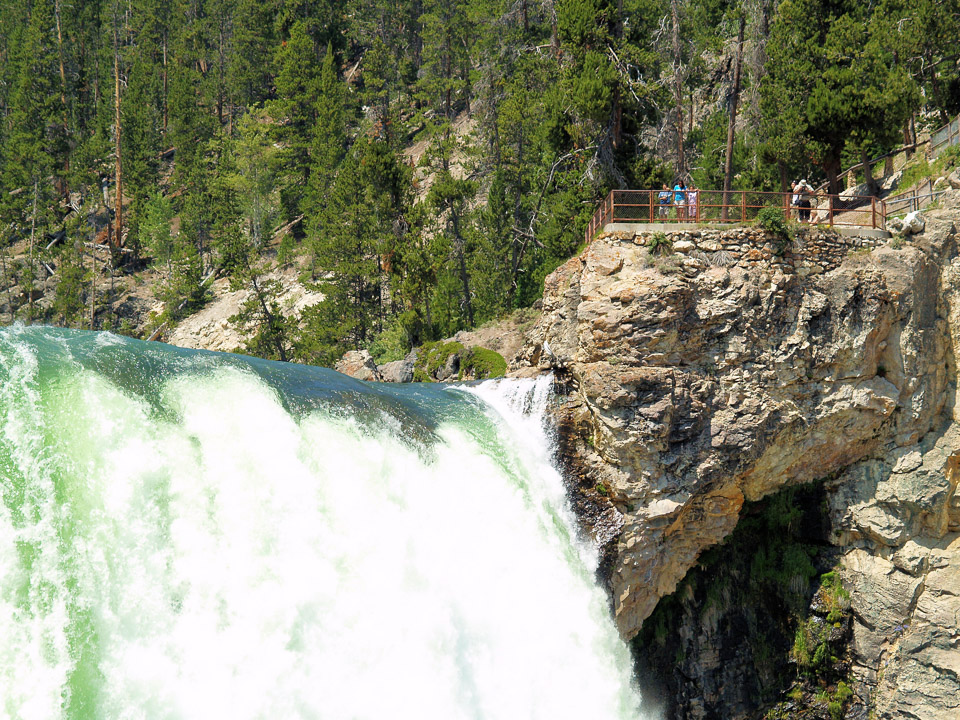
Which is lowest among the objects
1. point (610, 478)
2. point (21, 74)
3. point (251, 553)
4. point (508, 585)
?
point (508, 585)

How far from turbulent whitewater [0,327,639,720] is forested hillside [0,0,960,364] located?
19280 mm

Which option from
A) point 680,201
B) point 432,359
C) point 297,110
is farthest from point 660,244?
point 297,110

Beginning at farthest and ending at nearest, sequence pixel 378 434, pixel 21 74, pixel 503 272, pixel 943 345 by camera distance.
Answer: pixel 21 74 < pixel 503 272 < pixel 943 345 < pixel 378 434

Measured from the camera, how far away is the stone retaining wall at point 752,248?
2030cm

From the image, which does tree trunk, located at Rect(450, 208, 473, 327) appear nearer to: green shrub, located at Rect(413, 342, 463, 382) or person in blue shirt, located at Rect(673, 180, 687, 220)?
green shrub, located at Rect(413, 342, 463, 382)

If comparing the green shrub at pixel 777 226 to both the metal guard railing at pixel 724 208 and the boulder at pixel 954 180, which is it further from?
the boulder at pixel 954 180

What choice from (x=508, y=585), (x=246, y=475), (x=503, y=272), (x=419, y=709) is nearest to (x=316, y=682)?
(x=419, y=709)

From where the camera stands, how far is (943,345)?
21.4m

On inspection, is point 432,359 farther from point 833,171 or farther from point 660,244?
point 833,171

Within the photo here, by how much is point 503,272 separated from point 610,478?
21148 mm

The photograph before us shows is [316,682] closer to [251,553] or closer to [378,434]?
[251,553]

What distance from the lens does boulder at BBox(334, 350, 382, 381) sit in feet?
105

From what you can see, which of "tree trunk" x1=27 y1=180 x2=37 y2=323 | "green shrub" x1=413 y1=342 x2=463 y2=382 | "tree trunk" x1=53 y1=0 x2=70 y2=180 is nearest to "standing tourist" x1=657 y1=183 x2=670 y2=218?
"green shrub" x1=413 y1=342 x2=463 y2=382

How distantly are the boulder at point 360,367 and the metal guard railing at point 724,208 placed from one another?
14153 mm
